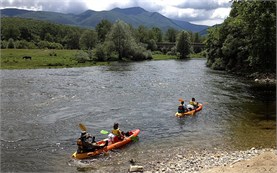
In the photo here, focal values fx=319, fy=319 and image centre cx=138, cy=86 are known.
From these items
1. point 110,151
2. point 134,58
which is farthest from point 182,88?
point 134,58

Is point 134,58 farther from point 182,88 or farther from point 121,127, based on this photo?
point 121,127

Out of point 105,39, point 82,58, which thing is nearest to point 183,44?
point 105,39

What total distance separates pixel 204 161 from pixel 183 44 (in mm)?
99904

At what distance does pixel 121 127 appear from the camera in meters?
25.0

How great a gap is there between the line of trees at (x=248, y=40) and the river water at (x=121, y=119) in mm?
8176

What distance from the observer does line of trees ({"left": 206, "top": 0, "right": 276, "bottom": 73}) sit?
148 ft

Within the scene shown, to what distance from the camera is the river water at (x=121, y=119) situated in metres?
19.0

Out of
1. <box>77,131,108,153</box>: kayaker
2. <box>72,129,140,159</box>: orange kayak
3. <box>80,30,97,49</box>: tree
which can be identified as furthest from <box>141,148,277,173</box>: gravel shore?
<box>80,30,97,49</box>: tree

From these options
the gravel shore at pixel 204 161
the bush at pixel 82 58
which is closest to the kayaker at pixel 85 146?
the gravel shore at pixel 204 161

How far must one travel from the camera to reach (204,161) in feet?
56.0

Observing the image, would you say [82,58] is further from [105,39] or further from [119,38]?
[105,39]

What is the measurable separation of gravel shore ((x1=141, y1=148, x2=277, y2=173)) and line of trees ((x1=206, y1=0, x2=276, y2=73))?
30956 mm

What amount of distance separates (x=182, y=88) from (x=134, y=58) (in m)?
52.1

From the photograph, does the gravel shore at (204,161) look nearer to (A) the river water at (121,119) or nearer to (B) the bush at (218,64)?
(A) the river water at (121,119)
